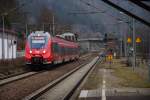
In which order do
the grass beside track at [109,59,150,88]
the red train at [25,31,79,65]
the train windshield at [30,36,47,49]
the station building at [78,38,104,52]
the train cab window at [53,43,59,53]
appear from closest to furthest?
the grass beside track at [109,59,150,88]
the red train at [25,31,79,65]
the train windshield at [30,36,47,49]
the train cab window at [53,43,59,53]
the station building at [78,38,104,52]

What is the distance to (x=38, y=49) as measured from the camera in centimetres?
3891

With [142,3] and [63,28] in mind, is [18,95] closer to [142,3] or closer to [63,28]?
[142,3]

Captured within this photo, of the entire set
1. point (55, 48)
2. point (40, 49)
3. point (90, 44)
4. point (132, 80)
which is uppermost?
point (90, 44)

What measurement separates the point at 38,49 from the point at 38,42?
25.6 inches

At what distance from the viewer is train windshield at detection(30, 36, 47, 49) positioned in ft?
128

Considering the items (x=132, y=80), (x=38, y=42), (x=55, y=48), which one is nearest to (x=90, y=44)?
(x=55, y=48)

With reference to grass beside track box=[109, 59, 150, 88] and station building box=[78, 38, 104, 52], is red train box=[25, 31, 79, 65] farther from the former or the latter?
station building box=[78, 38, 104, 52]

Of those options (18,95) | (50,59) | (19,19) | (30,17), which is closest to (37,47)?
(50,59)

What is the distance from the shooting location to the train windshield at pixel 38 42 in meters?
38.9

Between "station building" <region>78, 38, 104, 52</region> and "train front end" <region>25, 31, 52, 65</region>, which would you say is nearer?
"train front end" <region>25, 31, 52, 65</region>

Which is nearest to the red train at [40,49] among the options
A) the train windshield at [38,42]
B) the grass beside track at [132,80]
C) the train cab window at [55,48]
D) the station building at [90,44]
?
the train windshield at [38,42]

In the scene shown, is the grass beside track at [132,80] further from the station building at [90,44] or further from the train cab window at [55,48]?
A: the station building at [90,44]

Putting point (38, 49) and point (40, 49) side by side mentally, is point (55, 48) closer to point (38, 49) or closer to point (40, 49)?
point (40, 49)

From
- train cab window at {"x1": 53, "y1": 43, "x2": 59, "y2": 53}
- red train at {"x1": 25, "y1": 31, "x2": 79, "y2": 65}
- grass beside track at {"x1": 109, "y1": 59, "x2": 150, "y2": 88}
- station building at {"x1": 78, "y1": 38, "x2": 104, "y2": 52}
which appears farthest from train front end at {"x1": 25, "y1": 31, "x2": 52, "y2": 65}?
station building at {"x1": 78, "y1": 38, "x2": 104, "y2": 52}
